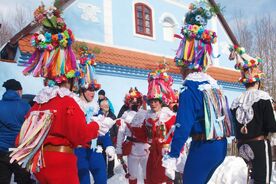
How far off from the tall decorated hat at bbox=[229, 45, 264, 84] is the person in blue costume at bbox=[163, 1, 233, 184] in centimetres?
124

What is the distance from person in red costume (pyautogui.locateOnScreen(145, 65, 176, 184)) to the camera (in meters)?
5.65

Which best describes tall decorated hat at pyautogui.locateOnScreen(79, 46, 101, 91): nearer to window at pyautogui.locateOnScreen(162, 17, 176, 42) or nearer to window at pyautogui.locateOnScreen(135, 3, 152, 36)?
window at pyautogui.locateOnScreen(135, 3, 152, 36)

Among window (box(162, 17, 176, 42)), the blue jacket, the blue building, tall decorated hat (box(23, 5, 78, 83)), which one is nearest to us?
tall decorated hat (box(23, 5, 78, 83))

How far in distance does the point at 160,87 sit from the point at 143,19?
8.15 m

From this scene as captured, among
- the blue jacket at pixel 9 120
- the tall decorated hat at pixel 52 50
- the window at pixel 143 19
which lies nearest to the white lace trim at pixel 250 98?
the tall decorated hat at pixel 52 50

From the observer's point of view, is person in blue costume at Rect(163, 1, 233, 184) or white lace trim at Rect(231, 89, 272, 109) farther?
white lace trim at Rect(231, 89, 272, 109)

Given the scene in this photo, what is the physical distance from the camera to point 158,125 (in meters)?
5.78

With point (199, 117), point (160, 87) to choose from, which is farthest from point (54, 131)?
point (160, 87)

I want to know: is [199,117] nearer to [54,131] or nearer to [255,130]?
[255,130]

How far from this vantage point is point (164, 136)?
19.0ft

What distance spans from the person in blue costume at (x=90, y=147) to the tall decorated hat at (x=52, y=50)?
657mm

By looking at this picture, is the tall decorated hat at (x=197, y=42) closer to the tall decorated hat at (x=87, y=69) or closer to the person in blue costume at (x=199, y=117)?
the person in blue costume at (x=199, y=117)

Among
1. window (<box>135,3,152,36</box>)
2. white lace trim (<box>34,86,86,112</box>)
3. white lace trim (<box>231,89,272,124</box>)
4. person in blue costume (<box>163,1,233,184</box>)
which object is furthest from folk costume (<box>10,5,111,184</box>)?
window (<box>135,3,152,36</box>)

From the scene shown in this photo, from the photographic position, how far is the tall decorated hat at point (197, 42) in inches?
152
